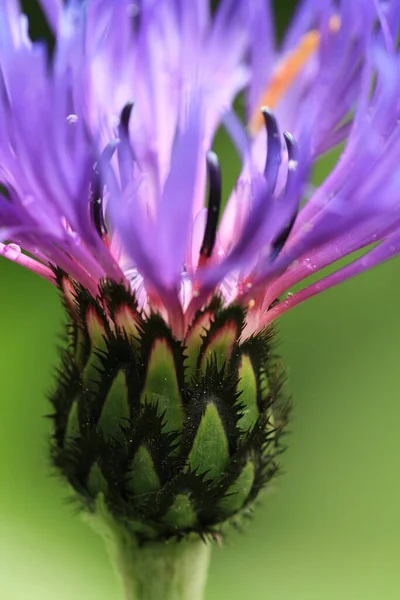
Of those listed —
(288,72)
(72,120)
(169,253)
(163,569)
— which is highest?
(288,72)

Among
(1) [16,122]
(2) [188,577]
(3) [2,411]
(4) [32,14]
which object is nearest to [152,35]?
(1) [16,122]

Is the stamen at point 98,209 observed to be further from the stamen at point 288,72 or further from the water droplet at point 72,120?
the stamen at point 288,72

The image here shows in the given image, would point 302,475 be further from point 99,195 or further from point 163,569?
point 99,195

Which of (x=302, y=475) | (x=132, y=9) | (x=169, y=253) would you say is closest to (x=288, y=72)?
(x=132, y=9)

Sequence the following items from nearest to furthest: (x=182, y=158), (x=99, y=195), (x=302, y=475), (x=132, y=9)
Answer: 1. (x=182, y=158)
2. (x=99, y=195)
3. (x=132, y=9)
4. (x=302, y=475)

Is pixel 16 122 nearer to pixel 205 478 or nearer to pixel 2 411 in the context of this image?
pixel 205 478

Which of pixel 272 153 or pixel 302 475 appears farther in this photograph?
pixel 302 475
